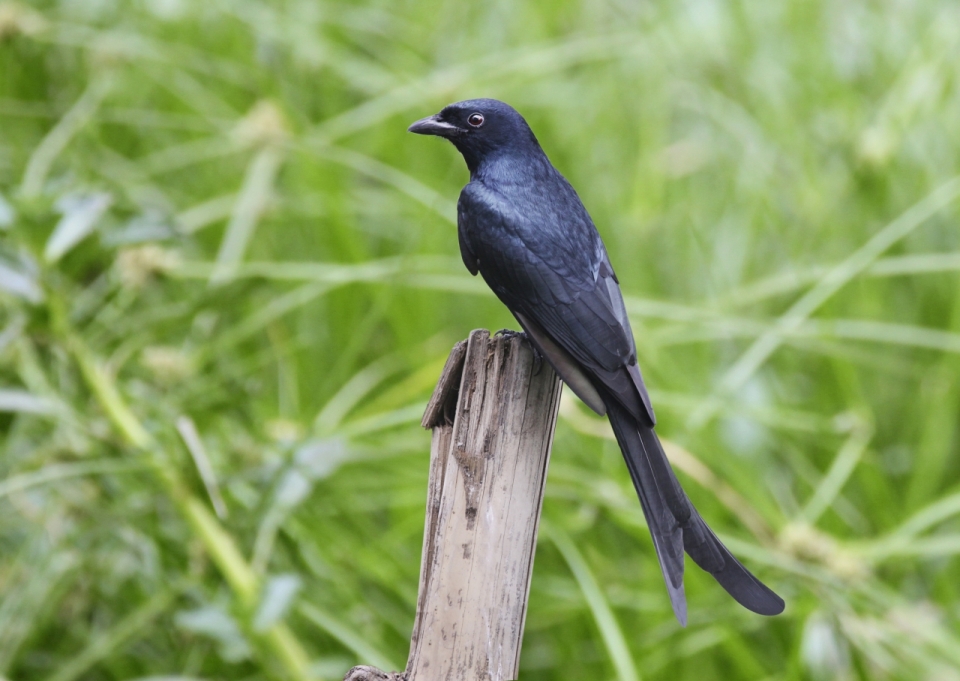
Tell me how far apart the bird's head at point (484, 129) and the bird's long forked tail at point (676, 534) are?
686 mm

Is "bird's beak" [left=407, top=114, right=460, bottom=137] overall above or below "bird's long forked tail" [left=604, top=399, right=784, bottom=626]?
above

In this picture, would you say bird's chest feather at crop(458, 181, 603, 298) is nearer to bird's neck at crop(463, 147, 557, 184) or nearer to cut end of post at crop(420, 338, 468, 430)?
bird's neck at crop(463, 147, 557, 184)

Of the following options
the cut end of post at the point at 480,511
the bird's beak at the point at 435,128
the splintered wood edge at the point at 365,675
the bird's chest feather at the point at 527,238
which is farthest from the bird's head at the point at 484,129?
the splintered wood edge at the point at 365,675

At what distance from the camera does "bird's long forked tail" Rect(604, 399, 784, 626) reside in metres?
1.44

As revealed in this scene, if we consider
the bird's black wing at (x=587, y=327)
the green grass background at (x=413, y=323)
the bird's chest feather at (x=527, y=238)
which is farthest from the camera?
the green grass background at (x=413, y=323)

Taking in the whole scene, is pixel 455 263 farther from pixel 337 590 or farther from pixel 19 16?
pixel 19 16

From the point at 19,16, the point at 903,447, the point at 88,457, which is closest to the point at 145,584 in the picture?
the point at 88,457

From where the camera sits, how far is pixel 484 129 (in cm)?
203

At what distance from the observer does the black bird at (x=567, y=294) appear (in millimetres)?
1500

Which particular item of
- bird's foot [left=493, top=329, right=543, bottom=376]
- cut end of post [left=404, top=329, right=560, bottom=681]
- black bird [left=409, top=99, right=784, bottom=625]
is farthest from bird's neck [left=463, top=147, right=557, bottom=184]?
cut end of post [left=404, top=329, right=560, bottom=681]

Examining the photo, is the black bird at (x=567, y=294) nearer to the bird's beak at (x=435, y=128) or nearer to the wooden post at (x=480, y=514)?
the bird's beak at (x=435, y=128)

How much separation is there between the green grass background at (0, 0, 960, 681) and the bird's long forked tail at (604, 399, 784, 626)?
75 cm

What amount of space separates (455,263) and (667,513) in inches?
64.8

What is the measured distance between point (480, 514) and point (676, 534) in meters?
0.31
